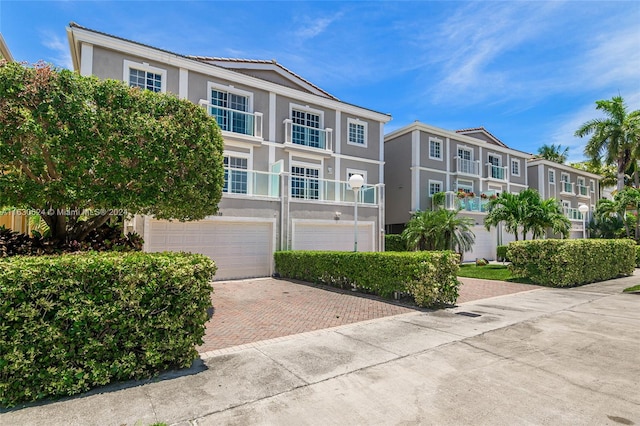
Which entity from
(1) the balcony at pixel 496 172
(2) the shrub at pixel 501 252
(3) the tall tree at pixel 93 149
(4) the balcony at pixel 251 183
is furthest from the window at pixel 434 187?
(3) the tall tree at pixel 93 149

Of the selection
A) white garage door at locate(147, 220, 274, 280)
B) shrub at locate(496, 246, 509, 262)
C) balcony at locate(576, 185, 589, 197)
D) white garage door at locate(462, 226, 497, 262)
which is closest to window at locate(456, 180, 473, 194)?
white garage door at locate(462, 226, 497, 262)

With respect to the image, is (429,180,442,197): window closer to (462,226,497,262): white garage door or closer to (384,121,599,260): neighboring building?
(384,121,599,260): neighboring building

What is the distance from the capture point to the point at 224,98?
51.9ft

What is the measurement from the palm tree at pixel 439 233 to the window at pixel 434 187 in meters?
4.96

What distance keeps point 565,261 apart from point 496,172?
15.9 metres

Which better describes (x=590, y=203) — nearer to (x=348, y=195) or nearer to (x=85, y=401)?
(x=348, y=195)

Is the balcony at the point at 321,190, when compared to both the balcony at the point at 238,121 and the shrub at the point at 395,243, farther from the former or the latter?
the shrub at the point at 395,243

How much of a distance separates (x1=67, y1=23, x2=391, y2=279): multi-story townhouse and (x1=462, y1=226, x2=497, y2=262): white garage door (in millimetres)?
8894

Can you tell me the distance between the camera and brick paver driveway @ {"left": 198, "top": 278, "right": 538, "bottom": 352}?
644cm

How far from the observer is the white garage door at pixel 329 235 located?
50.4 feet

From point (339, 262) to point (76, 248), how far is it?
726 cm

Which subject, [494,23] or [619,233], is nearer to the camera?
[494,23]

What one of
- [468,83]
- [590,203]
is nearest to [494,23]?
[468,83]

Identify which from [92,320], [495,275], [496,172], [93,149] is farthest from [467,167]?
[92,320]
